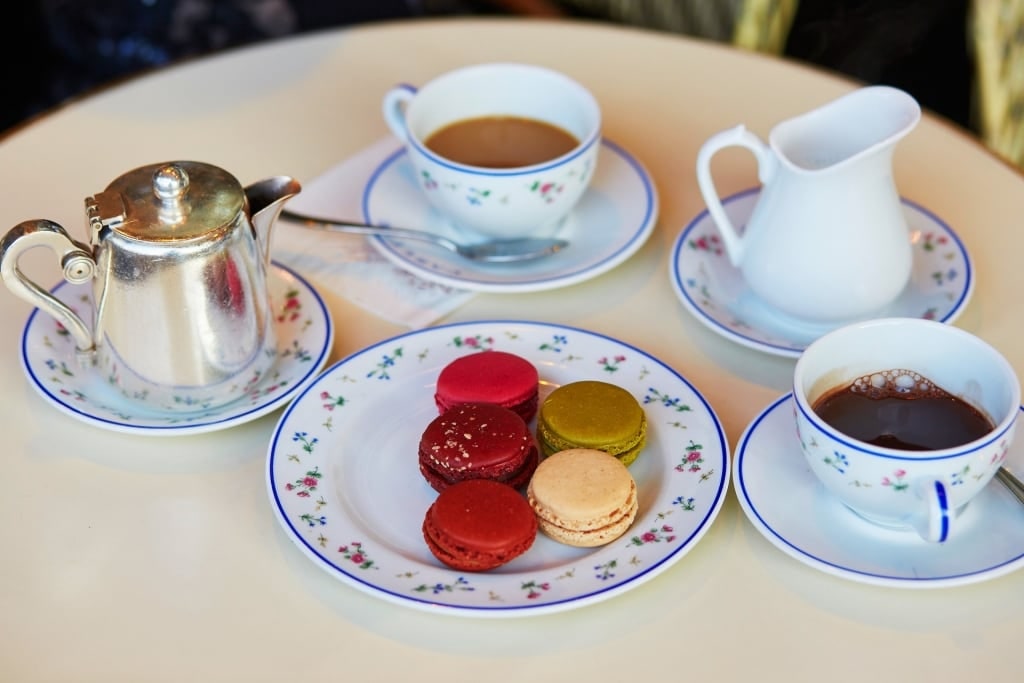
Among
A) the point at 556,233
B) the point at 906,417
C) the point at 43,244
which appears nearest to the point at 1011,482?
the point at 906,417

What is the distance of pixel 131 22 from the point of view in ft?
6.07

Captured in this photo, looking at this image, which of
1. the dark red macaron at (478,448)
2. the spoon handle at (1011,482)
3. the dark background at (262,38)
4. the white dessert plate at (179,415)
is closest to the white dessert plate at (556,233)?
the white dessert plate at (179,415)

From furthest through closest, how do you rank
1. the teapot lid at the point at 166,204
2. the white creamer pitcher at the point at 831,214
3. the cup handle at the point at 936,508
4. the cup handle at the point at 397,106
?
the cup handle at the point at 397,106 < the white creamer pitcher at the point at 831,214 < the teapot lid at the point at 166,204 < the cup handle at the point at 936,508

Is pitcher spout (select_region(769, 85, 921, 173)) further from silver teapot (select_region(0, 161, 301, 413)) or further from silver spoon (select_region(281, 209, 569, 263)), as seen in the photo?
silver teapot (select_region(0, 161, 301, 413))

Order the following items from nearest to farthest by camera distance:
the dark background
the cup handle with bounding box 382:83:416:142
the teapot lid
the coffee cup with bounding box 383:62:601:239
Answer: the teapot lid
the coffee cup with bounding box 383:62:601:239
the cup handle with bounding box 382:83:416:142
the dark background

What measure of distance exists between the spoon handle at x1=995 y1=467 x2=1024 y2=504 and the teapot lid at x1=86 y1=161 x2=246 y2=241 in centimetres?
60

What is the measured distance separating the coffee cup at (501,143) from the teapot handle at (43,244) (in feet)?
1.15

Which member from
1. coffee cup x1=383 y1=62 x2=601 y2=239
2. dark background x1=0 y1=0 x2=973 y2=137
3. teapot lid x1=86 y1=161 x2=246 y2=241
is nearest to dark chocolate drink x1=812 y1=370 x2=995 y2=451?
coffee cup x1=383 y1=62 x2=601 y2=239

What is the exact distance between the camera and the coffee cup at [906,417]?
760 millimetres

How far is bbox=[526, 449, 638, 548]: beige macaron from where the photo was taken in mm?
796

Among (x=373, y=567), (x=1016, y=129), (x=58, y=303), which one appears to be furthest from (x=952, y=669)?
(x=1016, y=129)

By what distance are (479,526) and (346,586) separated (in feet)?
0.37

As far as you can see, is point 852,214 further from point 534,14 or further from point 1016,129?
point 534,14

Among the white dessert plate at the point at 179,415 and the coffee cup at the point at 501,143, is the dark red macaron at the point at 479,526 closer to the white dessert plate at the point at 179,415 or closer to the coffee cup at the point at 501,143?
the white dessert plate at the point at 179,415
